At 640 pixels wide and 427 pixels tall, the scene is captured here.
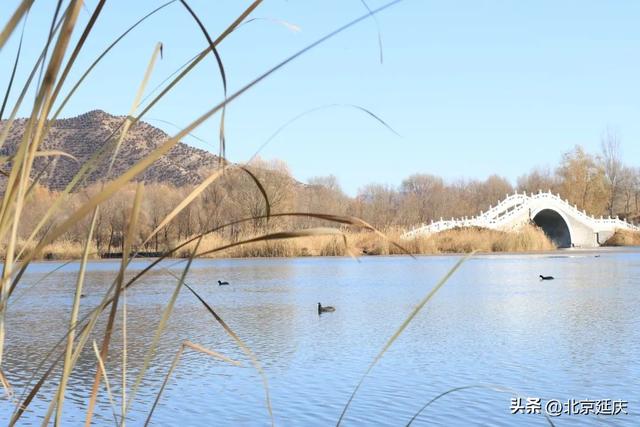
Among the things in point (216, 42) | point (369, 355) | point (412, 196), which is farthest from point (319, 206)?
point (216, 42)

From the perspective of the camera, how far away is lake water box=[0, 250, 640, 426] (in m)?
5.28

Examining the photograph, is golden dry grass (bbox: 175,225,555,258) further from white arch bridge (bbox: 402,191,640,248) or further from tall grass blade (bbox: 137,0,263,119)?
tall grass blade (bbox: 137,0,263,119)

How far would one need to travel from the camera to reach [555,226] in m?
49.6

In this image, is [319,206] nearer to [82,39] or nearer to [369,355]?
[369,355]

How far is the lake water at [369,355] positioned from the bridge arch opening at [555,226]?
33.9 metres

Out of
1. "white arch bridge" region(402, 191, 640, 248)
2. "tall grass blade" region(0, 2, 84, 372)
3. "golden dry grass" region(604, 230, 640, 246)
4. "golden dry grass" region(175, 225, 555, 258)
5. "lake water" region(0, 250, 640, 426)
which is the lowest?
"lake water" region(0, 250, 640, 426)

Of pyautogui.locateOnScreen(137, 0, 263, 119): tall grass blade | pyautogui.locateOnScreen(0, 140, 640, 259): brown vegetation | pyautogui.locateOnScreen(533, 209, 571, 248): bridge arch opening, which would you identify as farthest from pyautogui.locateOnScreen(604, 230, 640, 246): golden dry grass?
pyautogui.locateOnScreen(137, 0, 263, 119): tall grass blade

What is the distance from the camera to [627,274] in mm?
18125

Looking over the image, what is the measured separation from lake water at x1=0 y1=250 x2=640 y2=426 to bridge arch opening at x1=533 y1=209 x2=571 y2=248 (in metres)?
33.9

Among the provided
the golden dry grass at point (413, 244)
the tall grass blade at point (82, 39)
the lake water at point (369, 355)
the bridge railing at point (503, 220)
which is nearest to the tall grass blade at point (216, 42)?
the tall grass blade at point (82, 39)

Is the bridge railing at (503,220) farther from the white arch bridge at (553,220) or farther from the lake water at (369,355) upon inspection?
the lake water at (369,355)

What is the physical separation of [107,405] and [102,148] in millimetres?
4877

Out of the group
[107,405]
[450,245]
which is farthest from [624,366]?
[450,245]

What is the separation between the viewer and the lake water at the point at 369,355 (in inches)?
208
